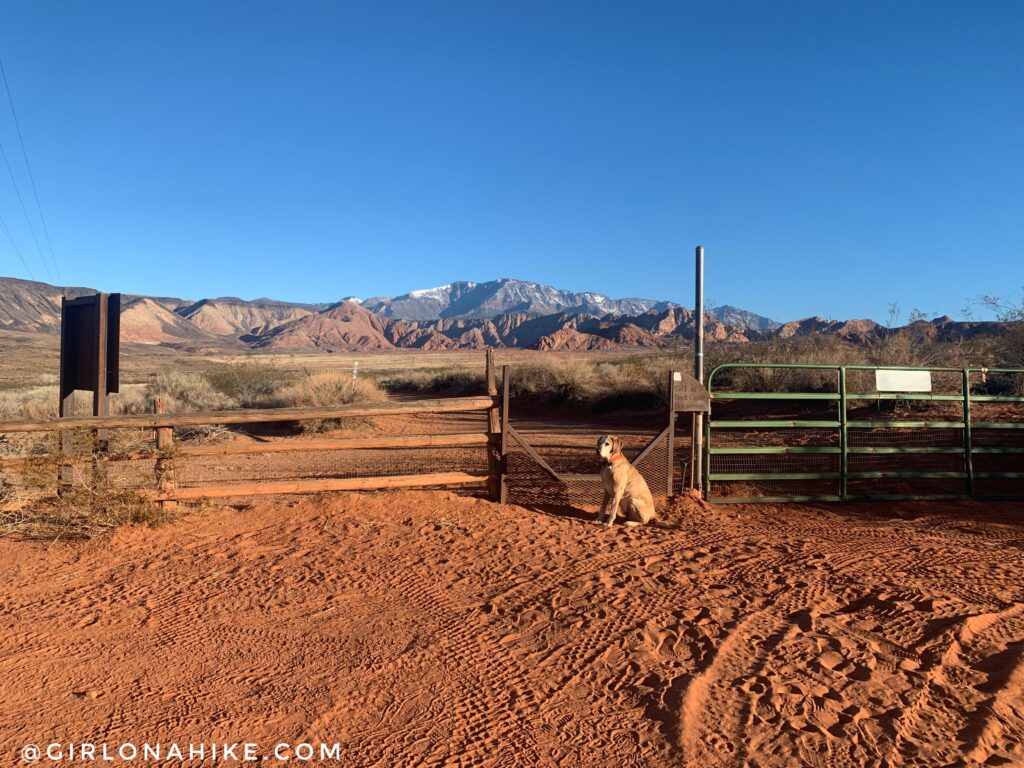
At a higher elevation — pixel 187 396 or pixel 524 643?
pixel 187 396

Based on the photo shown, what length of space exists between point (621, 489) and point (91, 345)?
5994 mm

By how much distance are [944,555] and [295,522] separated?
244 inches

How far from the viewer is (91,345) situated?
732 centimetres

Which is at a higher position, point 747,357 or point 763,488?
point 747,357

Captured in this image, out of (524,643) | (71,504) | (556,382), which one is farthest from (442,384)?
(524,643)

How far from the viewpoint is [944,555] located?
593cm

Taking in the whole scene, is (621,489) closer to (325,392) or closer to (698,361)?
(698,361)

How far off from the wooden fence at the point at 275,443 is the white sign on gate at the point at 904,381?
4.74 metres

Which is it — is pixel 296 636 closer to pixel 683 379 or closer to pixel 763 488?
pixel 683 379

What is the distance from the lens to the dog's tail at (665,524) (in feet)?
22.9

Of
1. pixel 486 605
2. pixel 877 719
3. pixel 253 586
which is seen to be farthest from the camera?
pixel 253 586

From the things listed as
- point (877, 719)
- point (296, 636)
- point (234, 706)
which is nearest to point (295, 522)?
point (296, 636)

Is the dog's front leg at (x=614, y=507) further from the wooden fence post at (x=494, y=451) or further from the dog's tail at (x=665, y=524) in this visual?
the wooden fence post at (x=494, y=451)

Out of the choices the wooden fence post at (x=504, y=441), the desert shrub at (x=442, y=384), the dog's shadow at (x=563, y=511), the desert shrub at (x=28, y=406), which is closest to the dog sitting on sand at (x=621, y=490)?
the dog's shadow at (x=563, y=511)
